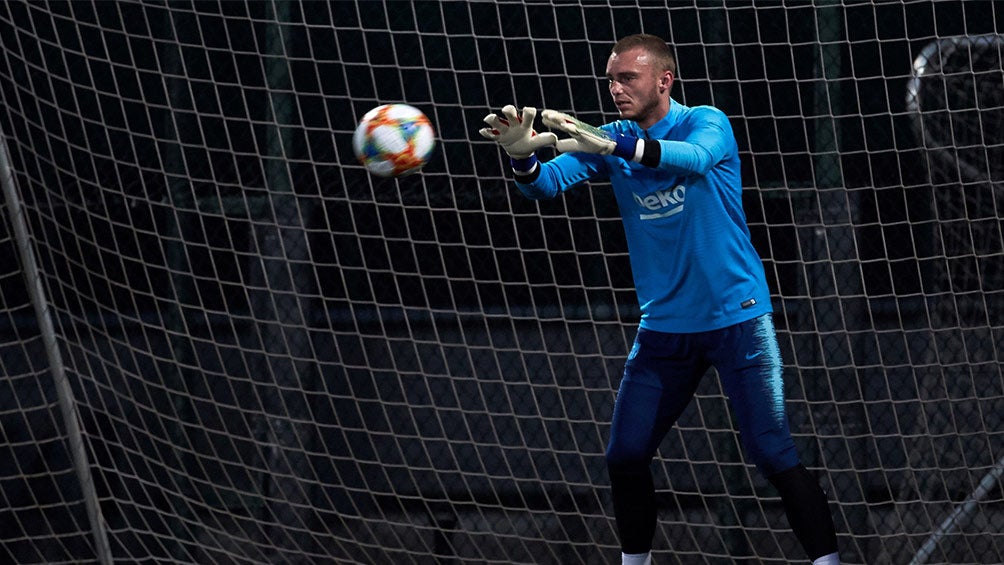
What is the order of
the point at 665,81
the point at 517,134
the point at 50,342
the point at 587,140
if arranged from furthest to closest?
the point at 50,342 → the point at 665,81 → the point at 517,134 → the point at 587,140

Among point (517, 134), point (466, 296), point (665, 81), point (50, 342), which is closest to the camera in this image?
point (517, 134)

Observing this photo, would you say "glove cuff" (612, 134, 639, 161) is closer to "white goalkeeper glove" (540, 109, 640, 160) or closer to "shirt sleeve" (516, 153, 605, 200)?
"white goalkeeper glove" (540, 109, 640, 160)

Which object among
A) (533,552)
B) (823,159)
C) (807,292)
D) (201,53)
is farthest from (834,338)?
(201,53)

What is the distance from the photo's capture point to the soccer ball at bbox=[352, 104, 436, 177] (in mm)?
3916

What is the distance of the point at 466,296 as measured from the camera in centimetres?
642

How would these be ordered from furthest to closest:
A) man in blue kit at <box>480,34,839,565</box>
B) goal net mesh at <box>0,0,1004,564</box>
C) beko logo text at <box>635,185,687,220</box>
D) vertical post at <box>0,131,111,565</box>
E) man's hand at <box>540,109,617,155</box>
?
1. goal net mesh at <box>0,0,1004,564</box>
2. vertical post at <box>0,131,111,565</box>
3. beko logo text at <box>635,185,687,220</box>
4. man in blue kit at <box>480,34,839,565</box>
5. man's hand at <box>540,109,617,155</box>

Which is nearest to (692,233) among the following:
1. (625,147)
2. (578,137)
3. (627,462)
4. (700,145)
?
(700,145)

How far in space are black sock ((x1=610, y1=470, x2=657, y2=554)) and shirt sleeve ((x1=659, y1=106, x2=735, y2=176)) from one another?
35.3 inches

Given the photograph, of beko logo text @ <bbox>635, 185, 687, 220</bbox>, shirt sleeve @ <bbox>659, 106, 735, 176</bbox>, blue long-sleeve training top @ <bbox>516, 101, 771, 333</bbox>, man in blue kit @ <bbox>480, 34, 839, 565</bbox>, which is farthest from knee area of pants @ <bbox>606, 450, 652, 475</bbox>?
shirt sleeve @ <bbox>659, 106, 735, 176</bbox>

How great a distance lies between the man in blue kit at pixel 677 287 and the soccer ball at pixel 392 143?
0.94ft

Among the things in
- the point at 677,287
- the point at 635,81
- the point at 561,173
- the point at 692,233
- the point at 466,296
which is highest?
the point at 635,81

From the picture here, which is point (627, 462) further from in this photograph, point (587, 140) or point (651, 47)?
point (651, 47)

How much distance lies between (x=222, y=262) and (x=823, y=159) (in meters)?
2.78

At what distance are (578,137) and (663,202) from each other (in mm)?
420
